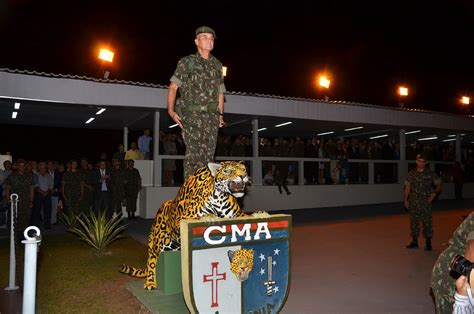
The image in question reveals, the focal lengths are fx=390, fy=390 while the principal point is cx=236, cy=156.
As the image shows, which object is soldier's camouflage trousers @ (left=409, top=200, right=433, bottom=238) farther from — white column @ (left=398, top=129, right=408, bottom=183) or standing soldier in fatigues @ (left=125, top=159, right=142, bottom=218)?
white column @ (left=398, top=129, right=408, bottom=183)

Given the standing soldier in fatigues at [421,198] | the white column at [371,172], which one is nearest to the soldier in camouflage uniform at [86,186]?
the standing soldier in fatigues at [421,198]

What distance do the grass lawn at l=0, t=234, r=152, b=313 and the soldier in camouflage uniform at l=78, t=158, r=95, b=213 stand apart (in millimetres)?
2393

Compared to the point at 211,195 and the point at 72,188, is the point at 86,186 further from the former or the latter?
the point at 211,195

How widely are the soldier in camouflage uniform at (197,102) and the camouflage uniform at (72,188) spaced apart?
7478mm

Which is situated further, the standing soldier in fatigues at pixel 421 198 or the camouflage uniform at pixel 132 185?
the camouflage uniform at pixel 132 185

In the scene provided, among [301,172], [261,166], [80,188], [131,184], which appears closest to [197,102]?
[131,184]

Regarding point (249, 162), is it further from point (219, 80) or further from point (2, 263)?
point (219, 80)

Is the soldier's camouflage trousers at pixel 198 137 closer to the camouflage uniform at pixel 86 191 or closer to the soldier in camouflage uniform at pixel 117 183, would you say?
the soldier in camouflage uniform at pixel 117 183

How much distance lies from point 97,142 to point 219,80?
15.2 meters

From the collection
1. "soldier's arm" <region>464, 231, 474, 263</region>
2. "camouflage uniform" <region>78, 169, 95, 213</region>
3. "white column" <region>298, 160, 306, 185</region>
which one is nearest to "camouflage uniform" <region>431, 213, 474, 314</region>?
"soldier's arm" <region>464, 231, 474, 263</region>

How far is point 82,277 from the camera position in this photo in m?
5.68

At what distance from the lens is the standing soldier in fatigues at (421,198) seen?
735cm

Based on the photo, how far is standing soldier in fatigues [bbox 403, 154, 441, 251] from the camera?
7352mm

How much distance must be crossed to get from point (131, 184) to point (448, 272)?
9.46m
